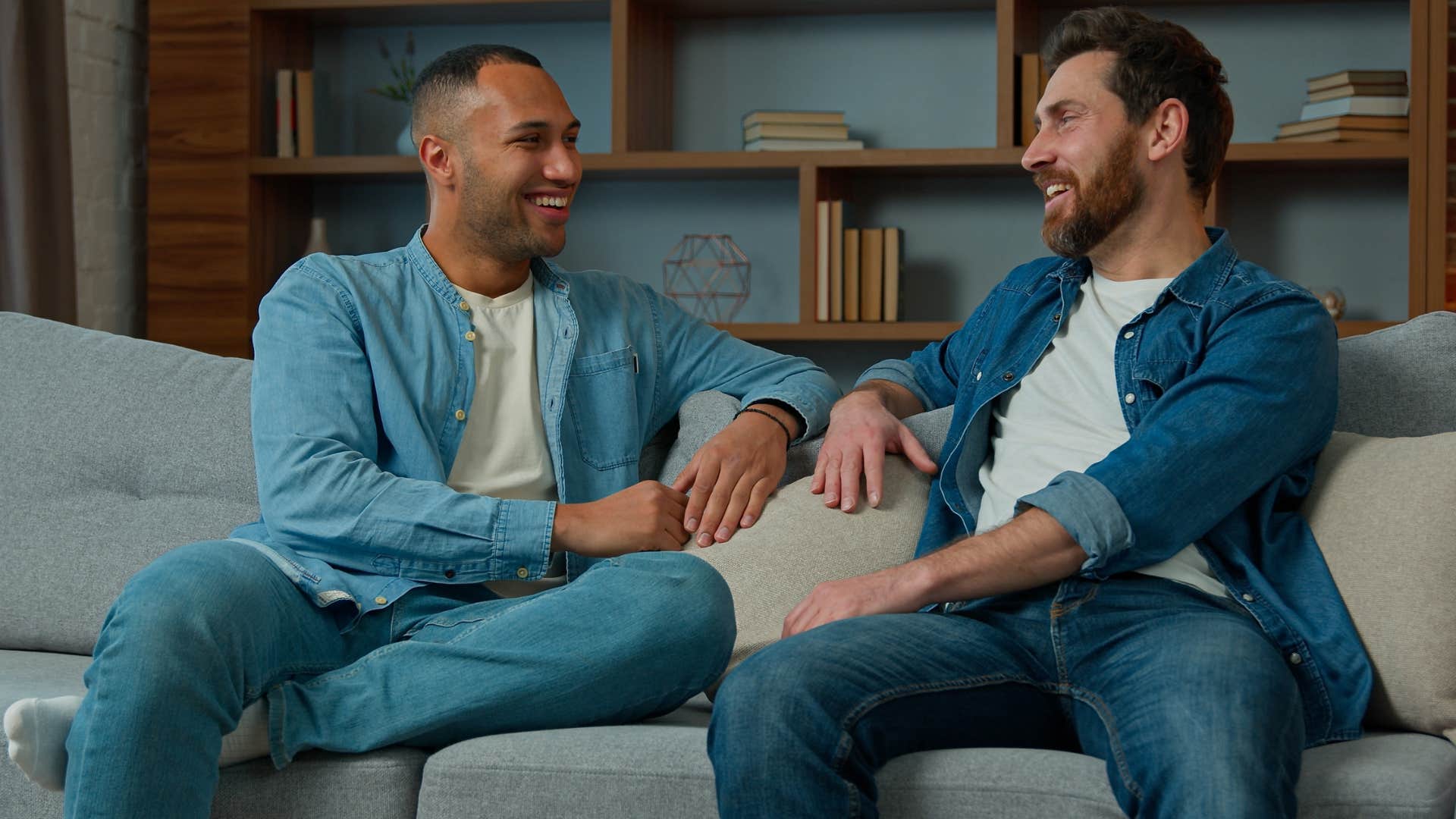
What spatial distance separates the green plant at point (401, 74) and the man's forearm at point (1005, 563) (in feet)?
9.32

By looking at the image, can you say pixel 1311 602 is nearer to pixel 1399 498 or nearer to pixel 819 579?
pixel 1399 498

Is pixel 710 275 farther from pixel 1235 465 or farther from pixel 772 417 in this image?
pixel 1235 465

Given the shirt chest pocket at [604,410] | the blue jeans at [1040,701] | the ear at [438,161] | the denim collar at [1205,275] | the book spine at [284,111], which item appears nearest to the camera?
the blue jeans at [1040,701]

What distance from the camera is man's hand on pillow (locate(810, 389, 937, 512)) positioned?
5.89ft

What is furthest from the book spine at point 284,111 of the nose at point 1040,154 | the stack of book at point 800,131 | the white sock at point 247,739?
the white sock at point 247,739

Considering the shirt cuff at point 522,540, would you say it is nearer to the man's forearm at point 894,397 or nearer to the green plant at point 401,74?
the man's forearm at point 894,397

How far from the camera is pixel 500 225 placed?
1.98 metres

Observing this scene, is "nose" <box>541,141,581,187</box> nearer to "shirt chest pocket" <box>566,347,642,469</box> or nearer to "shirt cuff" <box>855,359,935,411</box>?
"shirt chest pocket" <box>566,347,642,469</box>

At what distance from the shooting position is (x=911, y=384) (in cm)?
205

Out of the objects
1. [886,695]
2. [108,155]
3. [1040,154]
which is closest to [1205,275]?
[1040,154]

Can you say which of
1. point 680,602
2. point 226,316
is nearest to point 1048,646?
point 680,602

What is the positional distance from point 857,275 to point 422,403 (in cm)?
202

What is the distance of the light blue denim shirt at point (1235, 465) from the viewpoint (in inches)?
58.1

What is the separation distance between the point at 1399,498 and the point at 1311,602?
15 centimetres
